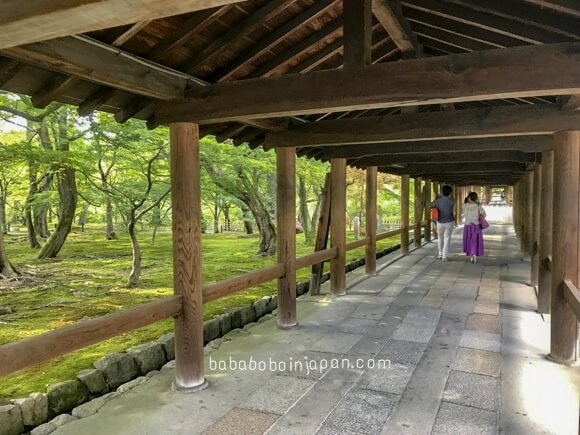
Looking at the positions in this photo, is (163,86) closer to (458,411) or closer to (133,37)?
(133,37)

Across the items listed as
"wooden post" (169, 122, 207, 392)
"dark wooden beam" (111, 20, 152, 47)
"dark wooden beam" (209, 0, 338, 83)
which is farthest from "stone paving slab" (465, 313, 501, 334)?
"dark wooden beam" (111, 20, 152, 47)

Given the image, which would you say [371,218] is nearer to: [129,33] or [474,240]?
[474,240]

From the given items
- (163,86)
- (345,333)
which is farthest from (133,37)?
(345,333)

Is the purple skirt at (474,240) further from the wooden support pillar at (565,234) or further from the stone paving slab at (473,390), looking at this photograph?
the stone paving slab at (473,390)

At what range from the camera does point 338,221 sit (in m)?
6.88

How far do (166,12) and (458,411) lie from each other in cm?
322

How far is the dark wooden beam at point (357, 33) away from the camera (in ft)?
9.56

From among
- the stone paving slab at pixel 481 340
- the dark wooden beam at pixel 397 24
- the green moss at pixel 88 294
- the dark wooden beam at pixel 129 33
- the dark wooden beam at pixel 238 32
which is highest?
the dark wooden beam at pixel 397 24

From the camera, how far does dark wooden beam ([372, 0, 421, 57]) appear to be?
327 cm

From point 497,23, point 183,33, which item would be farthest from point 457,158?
point 183,33

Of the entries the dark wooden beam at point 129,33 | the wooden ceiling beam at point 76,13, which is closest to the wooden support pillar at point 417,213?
A: the dark wooden beam at point 129,33

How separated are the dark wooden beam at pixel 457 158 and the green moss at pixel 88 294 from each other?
285 centimetres

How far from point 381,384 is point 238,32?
311 centimetres

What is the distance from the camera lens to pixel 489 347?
446cm
